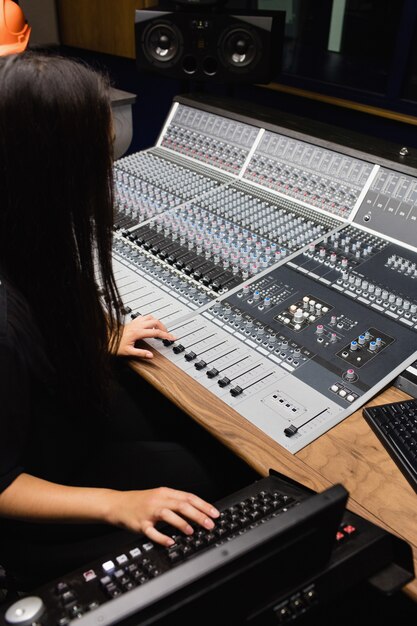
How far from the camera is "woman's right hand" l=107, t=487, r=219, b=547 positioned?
91cm

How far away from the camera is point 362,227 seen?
166cm

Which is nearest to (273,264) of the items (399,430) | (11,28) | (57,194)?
(399,430)

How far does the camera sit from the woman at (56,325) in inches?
34.1

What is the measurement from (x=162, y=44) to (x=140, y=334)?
4.93 ft

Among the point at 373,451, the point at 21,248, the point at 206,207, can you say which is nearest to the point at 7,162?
the point at 21,248

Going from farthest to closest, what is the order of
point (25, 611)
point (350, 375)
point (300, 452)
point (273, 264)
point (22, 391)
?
point (273, 264) < point (350, 375) < point (300, 452) < point (22, 391) < point (25, 611)

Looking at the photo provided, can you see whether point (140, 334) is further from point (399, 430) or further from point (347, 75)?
point (347, 75)

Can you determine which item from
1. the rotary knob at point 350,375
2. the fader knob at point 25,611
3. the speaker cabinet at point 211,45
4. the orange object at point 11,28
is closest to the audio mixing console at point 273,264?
the rotary knob at point 350,375

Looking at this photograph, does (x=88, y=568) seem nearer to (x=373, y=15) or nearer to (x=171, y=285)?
Result: (x=171, y=285)

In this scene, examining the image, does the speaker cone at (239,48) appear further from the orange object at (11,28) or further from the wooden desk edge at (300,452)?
the wooden desk edge at (300,452)

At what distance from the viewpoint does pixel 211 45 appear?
218 centimetres

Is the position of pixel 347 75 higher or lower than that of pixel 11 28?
lower

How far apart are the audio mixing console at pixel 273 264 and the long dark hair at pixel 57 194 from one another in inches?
12.5

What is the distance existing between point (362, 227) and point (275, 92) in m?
1.51
